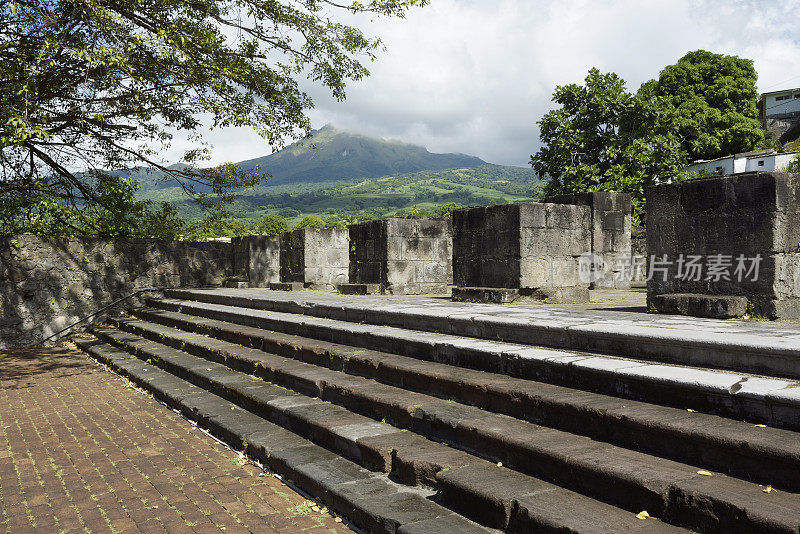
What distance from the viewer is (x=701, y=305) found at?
6.39 m

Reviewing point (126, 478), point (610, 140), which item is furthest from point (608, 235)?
point (610, 140)

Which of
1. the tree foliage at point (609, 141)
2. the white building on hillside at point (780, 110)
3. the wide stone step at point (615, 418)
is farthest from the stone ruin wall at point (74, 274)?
the white building on hillside at point (780, 110)

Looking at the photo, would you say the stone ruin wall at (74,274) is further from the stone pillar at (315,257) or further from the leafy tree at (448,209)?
the leafy tree at (448,209)

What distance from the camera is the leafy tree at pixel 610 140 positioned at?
76.5 ft

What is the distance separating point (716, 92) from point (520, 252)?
3486 centimetres

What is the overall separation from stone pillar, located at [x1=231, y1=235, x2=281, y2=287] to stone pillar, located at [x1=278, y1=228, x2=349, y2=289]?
708 mm

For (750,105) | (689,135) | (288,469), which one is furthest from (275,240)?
(750,105)

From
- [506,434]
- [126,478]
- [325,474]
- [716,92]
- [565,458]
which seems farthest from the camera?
[716,92]

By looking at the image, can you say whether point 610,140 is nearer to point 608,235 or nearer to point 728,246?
point 608,235

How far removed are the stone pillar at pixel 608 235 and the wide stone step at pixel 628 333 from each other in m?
6.04

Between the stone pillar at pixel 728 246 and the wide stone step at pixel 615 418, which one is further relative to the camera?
the stone pillar at pixel 728 246

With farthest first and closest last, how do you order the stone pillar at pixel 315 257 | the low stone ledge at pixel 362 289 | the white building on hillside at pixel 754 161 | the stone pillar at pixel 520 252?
the white building on hillside at pixel 754 161 → the stone pillar at pixel 315 257 → the low stone ledge at pixel 362 289 → the stone pillar at pixel 520 252

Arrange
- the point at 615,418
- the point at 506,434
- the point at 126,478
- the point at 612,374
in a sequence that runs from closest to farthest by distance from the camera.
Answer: the point at 615,418
the point at 506,434
the point at 612,374
the point at 126,478

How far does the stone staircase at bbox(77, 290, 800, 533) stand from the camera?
276 cm
